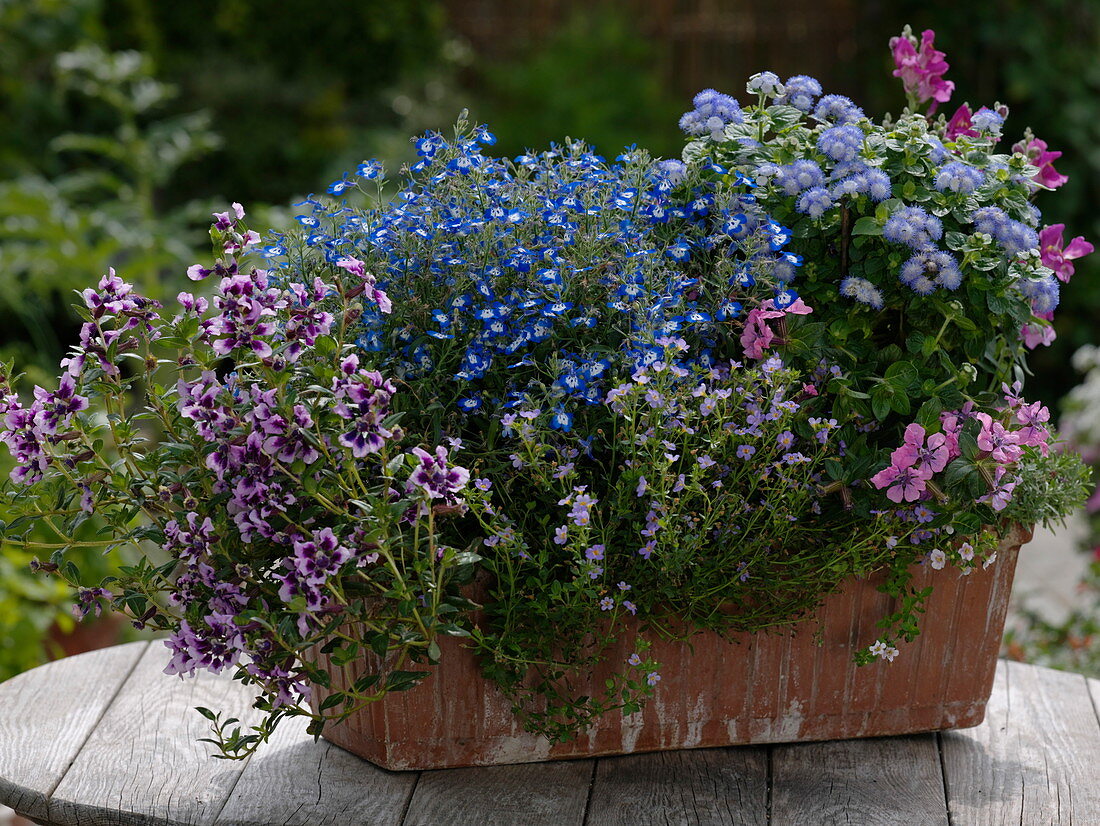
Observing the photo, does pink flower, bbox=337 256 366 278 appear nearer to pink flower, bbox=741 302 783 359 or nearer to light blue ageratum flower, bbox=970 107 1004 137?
pink flower, bbox=741 302 783 359

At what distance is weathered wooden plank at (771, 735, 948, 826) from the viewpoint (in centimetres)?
132

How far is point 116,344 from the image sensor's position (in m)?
1.22

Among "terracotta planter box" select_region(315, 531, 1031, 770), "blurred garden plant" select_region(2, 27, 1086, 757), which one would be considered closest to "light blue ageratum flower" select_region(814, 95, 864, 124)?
"blurred garden plant" select_region(2, 27, 1086, 757)

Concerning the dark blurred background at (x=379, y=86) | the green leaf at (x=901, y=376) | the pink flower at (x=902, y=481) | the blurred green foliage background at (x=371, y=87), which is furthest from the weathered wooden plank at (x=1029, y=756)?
the dark blurred background at (x=379, y=86)

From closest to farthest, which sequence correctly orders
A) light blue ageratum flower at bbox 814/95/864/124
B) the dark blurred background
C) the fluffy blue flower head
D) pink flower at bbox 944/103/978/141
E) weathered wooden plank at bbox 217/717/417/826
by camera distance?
weathered wooden plank at bbox 217/717/417/826, the fluffy blue flower head, light blue ageratum flower at bbox 814/95/864/124, pink flower at bbox 944/103/978/141, the dark blurred background

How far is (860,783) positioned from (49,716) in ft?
3.30

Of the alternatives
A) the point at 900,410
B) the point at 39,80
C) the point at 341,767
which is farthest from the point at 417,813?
the point at 39,80

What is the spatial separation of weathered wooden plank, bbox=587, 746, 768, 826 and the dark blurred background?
2238mm

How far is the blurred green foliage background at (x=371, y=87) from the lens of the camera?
365 cm

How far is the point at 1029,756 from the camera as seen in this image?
4.85 ft

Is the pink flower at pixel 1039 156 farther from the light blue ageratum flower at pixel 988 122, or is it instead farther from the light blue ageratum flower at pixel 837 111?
the light blue ageratum flower at pixel 837 111

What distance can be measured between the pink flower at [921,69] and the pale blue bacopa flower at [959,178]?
270mm

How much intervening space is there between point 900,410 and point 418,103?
5.37 m

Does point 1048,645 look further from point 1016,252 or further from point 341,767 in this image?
point 341,767
